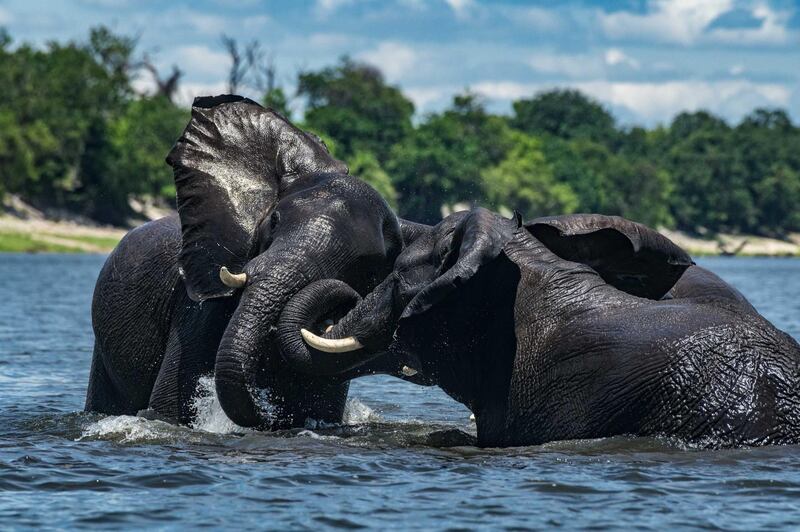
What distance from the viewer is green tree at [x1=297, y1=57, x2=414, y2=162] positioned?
111125 millimetres

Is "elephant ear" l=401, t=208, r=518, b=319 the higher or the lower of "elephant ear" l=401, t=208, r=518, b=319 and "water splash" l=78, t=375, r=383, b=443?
the higher

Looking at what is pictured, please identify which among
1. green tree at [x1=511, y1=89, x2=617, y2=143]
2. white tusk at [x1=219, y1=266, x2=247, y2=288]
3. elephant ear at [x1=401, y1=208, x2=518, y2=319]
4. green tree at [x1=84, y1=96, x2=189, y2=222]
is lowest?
white tusk at [x1=219, y1=266, x2=247, y2=288]

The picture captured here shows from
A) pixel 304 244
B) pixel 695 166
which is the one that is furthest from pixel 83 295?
pixel 695 166

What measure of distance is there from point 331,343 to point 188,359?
61.7 inches

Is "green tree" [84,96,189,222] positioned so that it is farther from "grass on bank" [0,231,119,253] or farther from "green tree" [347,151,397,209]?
"green tree" [347,151,397,209]

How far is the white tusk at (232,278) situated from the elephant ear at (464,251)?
149cm

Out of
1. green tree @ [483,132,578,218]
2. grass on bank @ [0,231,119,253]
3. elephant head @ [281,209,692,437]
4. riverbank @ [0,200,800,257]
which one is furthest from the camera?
green tree @ [483,132,578,218]

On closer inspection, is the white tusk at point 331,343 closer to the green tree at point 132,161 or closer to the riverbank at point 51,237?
the riverbank at point 51,237

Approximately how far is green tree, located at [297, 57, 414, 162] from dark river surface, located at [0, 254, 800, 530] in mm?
93054

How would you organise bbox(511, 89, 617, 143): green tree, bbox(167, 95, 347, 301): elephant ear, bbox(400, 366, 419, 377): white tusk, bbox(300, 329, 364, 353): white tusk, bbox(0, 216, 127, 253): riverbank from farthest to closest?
bbox(511, 89, 617, 143): green tree < bbox(0, 216, 127, 253): riverbank < bbox(167, 95, 347, 301): elephant ear < bbox(400, 366, 419, 377): white tusk < bbox(300, 329, 364, 353): white tusk

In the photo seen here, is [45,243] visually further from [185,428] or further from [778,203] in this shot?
[778,203]

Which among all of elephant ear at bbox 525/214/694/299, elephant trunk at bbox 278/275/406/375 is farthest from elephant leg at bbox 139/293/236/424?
elephant ear at bbox 525/214/694/299

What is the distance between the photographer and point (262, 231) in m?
12.3

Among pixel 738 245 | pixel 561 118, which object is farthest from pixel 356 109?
pixel 561 118
